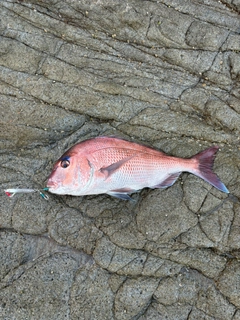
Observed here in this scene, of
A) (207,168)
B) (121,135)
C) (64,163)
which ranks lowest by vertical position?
(64,163)

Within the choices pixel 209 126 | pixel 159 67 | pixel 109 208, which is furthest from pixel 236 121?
pixel 109 208

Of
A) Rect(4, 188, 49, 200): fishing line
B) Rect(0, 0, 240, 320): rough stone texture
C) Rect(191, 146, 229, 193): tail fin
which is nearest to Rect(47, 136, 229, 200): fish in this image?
Rect(191, 146, 229, 193): tail fin

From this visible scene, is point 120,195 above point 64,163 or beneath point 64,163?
beneath

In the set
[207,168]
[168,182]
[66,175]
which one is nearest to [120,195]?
[168,182]

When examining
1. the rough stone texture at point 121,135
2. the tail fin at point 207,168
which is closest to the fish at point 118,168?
the tail fin at point 207,168

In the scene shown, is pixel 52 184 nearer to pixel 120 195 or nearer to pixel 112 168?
pixel 112 168

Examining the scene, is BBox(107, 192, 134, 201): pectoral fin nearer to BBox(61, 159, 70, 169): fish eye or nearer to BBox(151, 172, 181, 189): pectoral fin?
BBox(151, 172, 181, 189): pectoral fin
